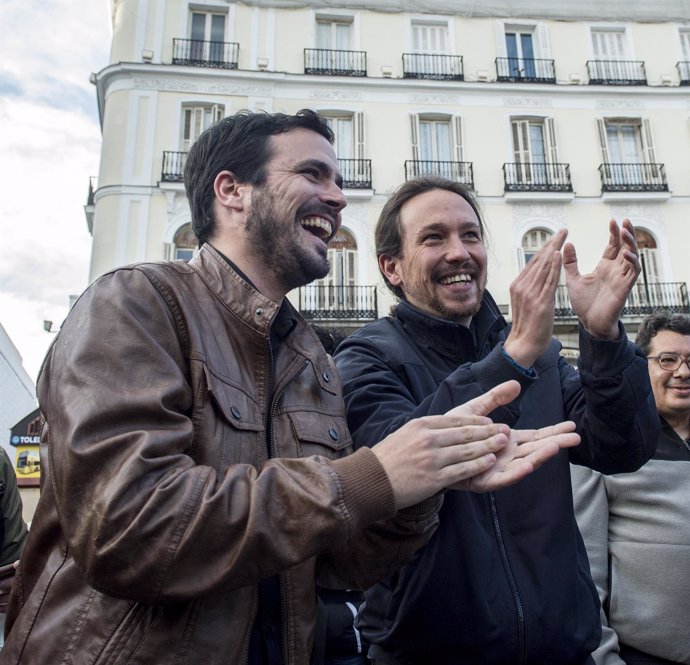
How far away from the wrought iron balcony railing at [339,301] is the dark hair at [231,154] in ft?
42.3

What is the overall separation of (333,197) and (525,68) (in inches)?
706

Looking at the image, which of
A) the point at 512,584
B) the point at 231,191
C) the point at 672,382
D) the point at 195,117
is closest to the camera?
the point at 512,584

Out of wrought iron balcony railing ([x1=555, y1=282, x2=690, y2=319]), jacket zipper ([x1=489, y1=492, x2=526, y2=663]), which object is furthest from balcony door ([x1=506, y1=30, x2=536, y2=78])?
jacket zipper ([x1=489, y1=492, x2=526, y2=663])

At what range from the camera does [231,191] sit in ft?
6.93

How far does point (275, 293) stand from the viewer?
206 cm

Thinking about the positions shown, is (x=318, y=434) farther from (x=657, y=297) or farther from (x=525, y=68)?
(x=525, y=68)

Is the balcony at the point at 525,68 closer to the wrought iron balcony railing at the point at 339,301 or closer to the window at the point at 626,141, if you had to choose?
the window at the point at 626,141

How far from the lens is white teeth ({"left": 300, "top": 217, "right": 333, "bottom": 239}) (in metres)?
2.12

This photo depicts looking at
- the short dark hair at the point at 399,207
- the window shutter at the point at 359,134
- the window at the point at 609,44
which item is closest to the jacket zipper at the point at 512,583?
the short dark hair at the point at 399,207

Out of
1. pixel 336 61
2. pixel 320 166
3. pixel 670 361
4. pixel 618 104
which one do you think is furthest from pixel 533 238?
pixel 320 166

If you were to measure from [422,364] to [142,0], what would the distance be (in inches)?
723

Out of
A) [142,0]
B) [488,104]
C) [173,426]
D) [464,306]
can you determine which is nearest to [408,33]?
[488,104]

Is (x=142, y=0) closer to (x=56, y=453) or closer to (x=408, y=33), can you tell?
(x=408, y=33)

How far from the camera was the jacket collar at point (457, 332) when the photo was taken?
2.22 meters
